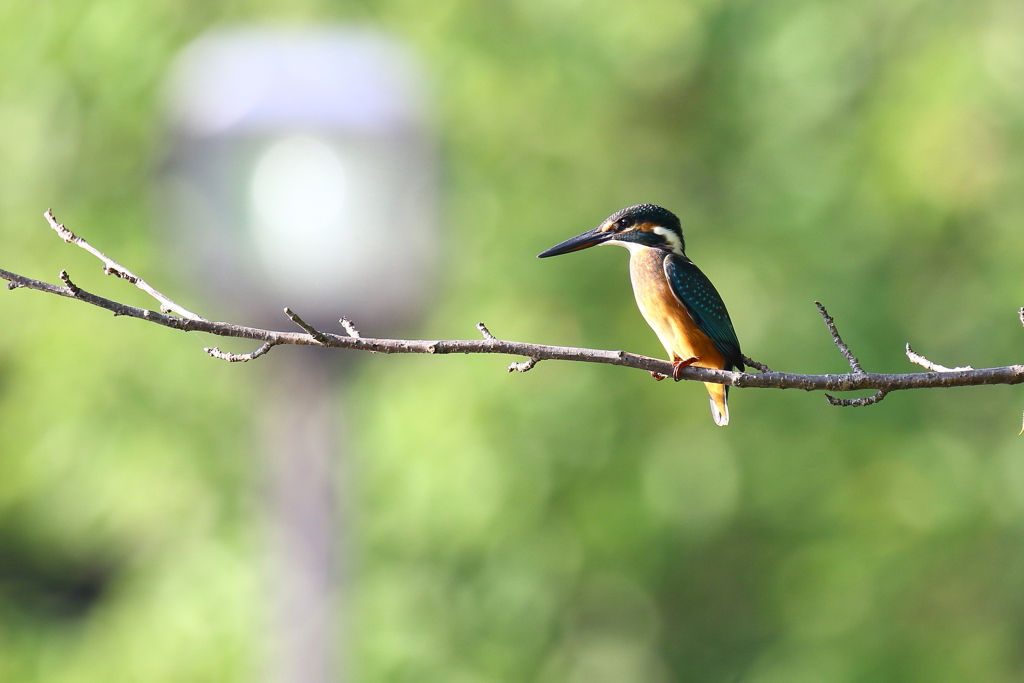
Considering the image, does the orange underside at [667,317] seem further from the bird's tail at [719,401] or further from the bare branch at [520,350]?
the bare branch at [520,350]

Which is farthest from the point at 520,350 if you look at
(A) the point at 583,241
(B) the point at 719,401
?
(B) the point at 719,401

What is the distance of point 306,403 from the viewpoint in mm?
5156

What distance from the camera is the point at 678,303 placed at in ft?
6.81

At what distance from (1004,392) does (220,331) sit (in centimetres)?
545

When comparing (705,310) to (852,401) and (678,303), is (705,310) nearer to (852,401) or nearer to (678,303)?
(678,303)

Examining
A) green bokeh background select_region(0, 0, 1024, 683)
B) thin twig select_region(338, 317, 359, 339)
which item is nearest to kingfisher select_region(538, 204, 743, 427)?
thin twig select_region(338, 317, 359, 339)

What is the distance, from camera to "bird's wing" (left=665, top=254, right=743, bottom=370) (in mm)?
Result: 1989

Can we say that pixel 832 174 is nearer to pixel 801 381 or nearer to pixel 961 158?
pixel 961 158

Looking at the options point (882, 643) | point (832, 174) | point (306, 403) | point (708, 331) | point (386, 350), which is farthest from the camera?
point (832, 174)

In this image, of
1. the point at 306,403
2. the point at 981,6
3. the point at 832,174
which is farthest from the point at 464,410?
the point at 981,6

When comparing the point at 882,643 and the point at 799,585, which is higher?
the point at 799,585

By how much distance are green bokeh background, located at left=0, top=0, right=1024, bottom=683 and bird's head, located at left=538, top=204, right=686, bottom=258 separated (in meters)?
3.87

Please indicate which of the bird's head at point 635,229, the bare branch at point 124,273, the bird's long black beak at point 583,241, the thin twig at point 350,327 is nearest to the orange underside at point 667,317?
the bird's head at point 635,229

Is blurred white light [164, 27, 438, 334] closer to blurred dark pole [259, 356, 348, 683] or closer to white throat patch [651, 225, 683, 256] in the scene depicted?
blurred dark pole [259, 356, 348, 683]
